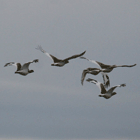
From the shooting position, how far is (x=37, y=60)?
57.9 meters

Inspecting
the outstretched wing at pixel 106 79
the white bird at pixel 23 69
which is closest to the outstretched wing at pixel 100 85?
the outstretched wing at pixel 106 79

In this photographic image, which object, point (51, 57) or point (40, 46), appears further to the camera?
point (40, 46)

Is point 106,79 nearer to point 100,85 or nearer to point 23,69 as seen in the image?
point 100,85

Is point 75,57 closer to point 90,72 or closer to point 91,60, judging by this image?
point 90,72

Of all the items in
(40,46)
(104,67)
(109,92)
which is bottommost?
(109,92)

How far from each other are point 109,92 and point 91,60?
700cm

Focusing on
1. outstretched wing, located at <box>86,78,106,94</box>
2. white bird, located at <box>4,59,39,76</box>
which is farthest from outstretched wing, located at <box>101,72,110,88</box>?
white bird, located at <box>4,59,39,76</box>

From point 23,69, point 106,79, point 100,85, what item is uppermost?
point 106,79

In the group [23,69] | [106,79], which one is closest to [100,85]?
[106,79]

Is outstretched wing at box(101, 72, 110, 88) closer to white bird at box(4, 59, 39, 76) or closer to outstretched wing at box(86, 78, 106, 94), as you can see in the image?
outstretched wing at box(86, 78, 106, 94)

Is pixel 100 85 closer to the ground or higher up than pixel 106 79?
closer to the ground

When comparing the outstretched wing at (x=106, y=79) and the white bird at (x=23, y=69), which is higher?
the outstretched wing at (x=106, y=79)

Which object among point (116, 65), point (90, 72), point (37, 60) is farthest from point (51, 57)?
point (116, 65)

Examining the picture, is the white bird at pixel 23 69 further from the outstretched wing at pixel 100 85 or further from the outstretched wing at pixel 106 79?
the outstretched wing at pixel 106 79
